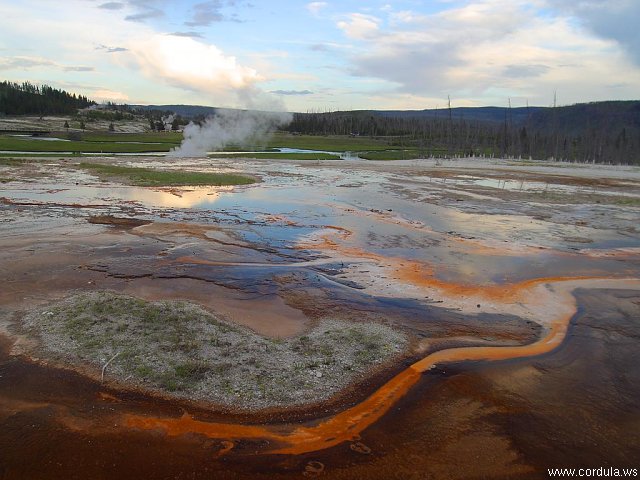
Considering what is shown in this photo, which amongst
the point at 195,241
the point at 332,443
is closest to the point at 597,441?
the point at 332,443

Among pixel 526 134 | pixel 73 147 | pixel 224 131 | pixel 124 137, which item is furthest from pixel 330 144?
pixel 73 147

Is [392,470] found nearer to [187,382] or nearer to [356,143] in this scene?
[187,382]

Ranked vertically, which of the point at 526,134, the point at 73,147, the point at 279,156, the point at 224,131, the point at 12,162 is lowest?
the point at 12,162

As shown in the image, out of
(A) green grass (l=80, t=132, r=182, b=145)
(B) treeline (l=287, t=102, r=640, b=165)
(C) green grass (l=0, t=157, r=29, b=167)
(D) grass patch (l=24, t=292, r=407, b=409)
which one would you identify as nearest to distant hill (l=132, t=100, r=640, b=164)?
(B) treeline (l=287, t=102, r=640, b=165)

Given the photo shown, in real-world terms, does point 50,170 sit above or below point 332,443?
above

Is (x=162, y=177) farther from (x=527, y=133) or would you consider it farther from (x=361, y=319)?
(x=527, y=133)

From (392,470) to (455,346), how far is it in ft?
13.5

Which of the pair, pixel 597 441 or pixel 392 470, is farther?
pixel 597 441

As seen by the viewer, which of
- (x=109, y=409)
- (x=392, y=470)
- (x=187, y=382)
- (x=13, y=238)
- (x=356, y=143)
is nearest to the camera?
(x=392, y=470)

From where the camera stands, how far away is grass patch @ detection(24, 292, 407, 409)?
7.78 m

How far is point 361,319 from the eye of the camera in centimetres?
1080

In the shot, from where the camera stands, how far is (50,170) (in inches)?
1532

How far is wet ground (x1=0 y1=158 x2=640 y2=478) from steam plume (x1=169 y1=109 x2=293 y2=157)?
42439 millimetres

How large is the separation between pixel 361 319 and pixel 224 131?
6898 centimetres
